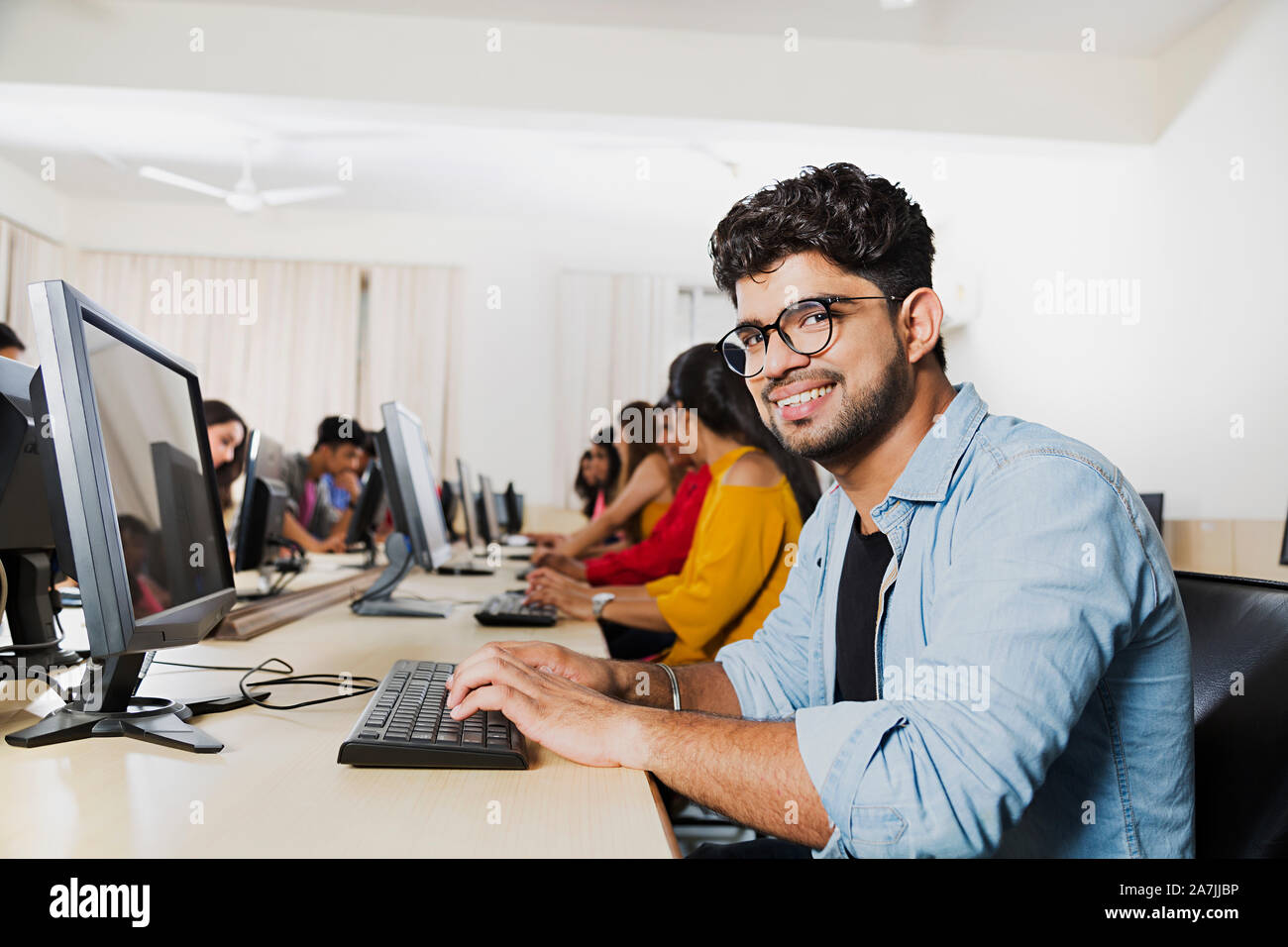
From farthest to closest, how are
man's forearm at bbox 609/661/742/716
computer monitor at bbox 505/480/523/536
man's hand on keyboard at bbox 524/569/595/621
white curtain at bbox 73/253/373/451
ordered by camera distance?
white curtain at bbox 73/253/373/451, computer monitor at bbox 505/480/523/536, man's hand on keyboard at bbox 524/569/595/621, man's forearm at bbox 609/661/742/716

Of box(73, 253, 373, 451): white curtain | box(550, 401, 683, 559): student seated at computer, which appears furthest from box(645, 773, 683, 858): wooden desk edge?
box(73, 253, 373, 451): white curtain

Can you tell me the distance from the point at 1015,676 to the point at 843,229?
0.57 m

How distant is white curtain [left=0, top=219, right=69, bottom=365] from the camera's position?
6.46 metres

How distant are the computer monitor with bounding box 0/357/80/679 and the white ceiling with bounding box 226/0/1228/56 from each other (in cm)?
337

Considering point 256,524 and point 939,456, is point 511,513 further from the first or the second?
point 939,456

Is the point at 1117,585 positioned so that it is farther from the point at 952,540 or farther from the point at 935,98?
the point at 935,98

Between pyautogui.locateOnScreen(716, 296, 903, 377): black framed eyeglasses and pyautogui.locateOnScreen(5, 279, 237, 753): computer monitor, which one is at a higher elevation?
pyautogui.locateOnScreen(716, 296, 903, 377): black framed eyeglasses

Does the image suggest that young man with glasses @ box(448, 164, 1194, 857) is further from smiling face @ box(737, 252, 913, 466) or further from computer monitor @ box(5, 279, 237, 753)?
computer monitor @ box(5, 279, 237, 753)

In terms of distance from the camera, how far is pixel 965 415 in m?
1.02

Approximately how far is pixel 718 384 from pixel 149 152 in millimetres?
5413

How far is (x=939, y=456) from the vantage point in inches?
39.0

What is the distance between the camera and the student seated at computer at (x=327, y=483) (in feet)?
14.2

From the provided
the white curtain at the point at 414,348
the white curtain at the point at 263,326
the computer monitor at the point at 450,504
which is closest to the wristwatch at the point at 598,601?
the computer monitor at the point at 450,504

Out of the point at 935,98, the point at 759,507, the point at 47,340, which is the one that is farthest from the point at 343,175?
the point at 47,340
